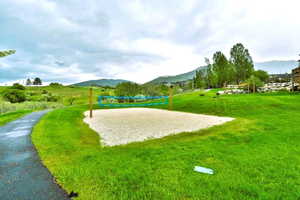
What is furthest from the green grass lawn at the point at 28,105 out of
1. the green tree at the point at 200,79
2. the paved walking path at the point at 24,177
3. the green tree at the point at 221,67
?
the green tree at the point at 200,79

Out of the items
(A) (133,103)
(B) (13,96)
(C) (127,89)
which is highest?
(C) (127,89)

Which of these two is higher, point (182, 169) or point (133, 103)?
point (133, 103)

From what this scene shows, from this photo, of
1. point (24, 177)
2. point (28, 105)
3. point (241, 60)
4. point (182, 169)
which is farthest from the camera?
point (241, 60)

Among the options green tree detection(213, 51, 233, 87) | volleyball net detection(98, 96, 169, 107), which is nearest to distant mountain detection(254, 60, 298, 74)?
green tree detection(213, 51, 233, 87)

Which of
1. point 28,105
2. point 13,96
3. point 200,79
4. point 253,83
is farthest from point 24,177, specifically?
point 200,79

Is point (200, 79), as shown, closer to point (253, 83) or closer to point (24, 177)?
point (253, 83)

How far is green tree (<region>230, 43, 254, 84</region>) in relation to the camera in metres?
27.3

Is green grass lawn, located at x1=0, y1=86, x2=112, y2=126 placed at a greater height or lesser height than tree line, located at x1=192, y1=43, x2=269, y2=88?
lesser

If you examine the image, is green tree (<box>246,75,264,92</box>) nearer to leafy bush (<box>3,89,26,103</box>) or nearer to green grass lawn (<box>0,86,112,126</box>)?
green grass lawn (<box>0,86,112,126</box>)

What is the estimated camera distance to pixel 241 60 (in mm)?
27484

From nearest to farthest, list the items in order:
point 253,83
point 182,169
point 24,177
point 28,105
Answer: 1. point 24,177
2. point 182,169
3. point 28,105
4. point 253,83

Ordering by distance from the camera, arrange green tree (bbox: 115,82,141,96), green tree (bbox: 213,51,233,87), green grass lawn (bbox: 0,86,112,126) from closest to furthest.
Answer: green grass lawn (bbox: 0,86,112,126)
green tree (bbox: 115,82,141,96)
green tree (bbox: 213,51,233,87)

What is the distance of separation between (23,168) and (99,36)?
1173 cm

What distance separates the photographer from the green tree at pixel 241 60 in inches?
1076
